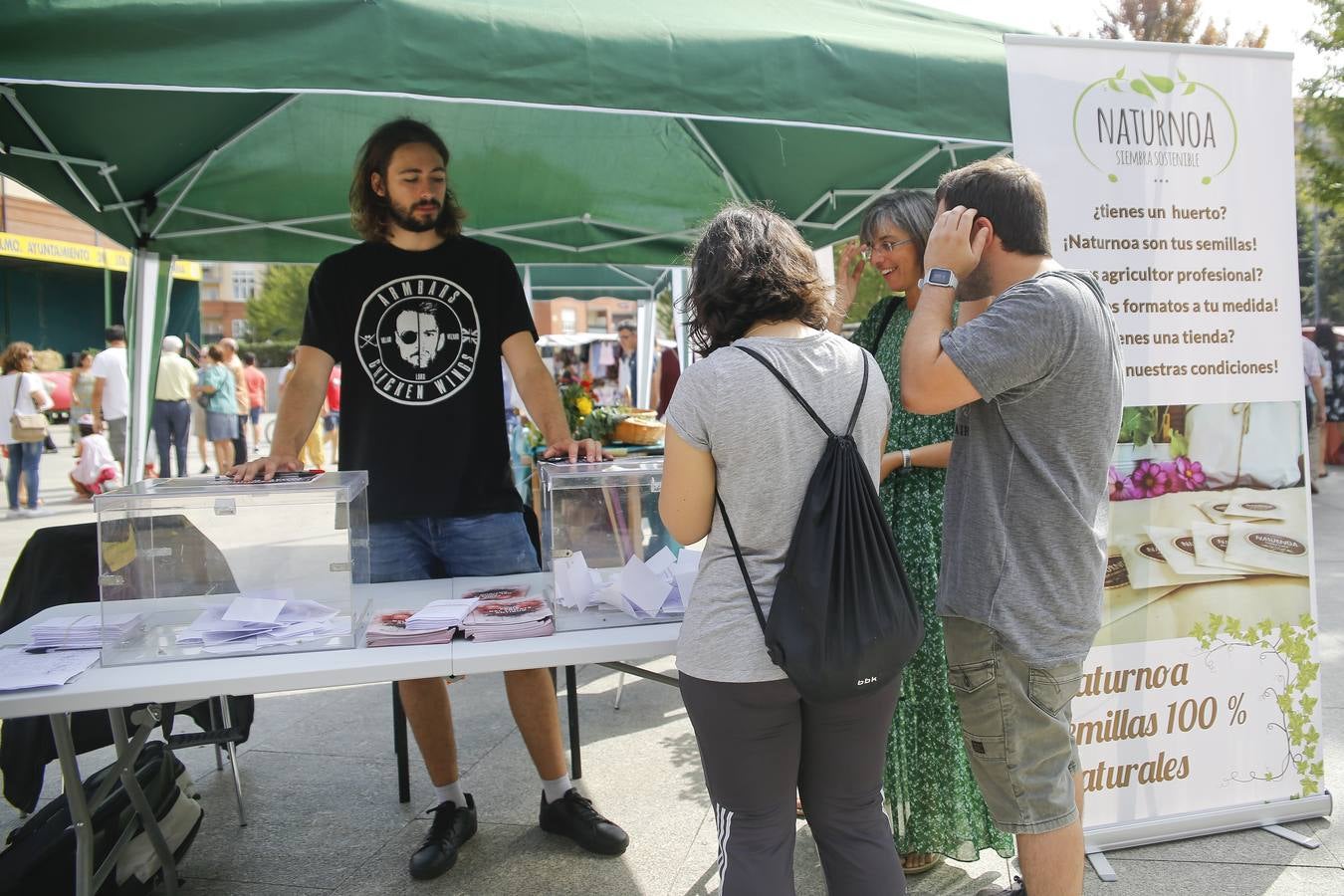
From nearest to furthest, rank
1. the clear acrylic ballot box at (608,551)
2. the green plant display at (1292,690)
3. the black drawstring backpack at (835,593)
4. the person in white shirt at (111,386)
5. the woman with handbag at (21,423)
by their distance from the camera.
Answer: the black drawstring backpack at (835,593) < the clear acrylic ballot box at (608,551) < the green plant display at (1292,690) < the woman with handbag at (21,423) < the person in white shirt at (111,386)

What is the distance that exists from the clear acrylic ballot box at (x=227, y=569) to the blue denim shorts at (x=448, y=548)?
47 centimetres

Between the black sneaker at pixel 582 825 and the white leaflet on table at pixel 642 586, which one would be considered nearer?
the white leaflet on table at pixel 642 586

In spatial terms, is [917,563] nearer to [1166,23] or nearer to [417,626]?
[417,626]

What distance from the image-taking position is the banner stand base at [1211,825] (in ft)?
8.70

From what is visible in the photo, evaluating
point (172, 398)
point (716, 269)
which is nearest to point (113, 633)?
point (716, 269)

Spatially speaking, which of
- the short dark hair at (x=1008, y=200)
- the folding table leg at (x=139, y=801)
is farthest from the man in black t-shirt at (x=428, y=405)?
the short dark hair at (x=1008, y=200)

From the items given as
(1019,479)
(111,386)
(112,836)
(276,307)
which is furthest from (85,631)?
(276,307)

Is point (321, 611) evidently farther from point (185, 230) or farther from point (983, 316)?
point (185, 230)

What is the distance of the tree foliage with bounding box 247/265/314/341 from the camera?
42.6 m

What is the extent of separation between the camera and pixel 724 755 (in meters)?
1.66

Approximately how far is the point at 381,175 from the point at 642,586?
1.38m

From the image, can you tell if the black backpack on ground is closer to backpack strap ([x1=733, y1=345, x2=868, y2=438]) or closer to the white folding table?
the white folding table

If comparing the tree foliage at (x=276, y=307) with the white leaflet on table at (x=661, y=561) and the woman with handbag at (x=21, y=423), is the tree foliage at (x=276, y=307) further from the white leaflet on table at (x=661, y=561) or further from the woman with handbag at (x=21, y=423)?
the white leaflet on table at (x=661, y=561)

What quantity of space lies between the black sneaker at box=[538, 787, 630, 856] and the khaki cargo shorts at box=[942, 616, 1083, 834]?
1155 mm
